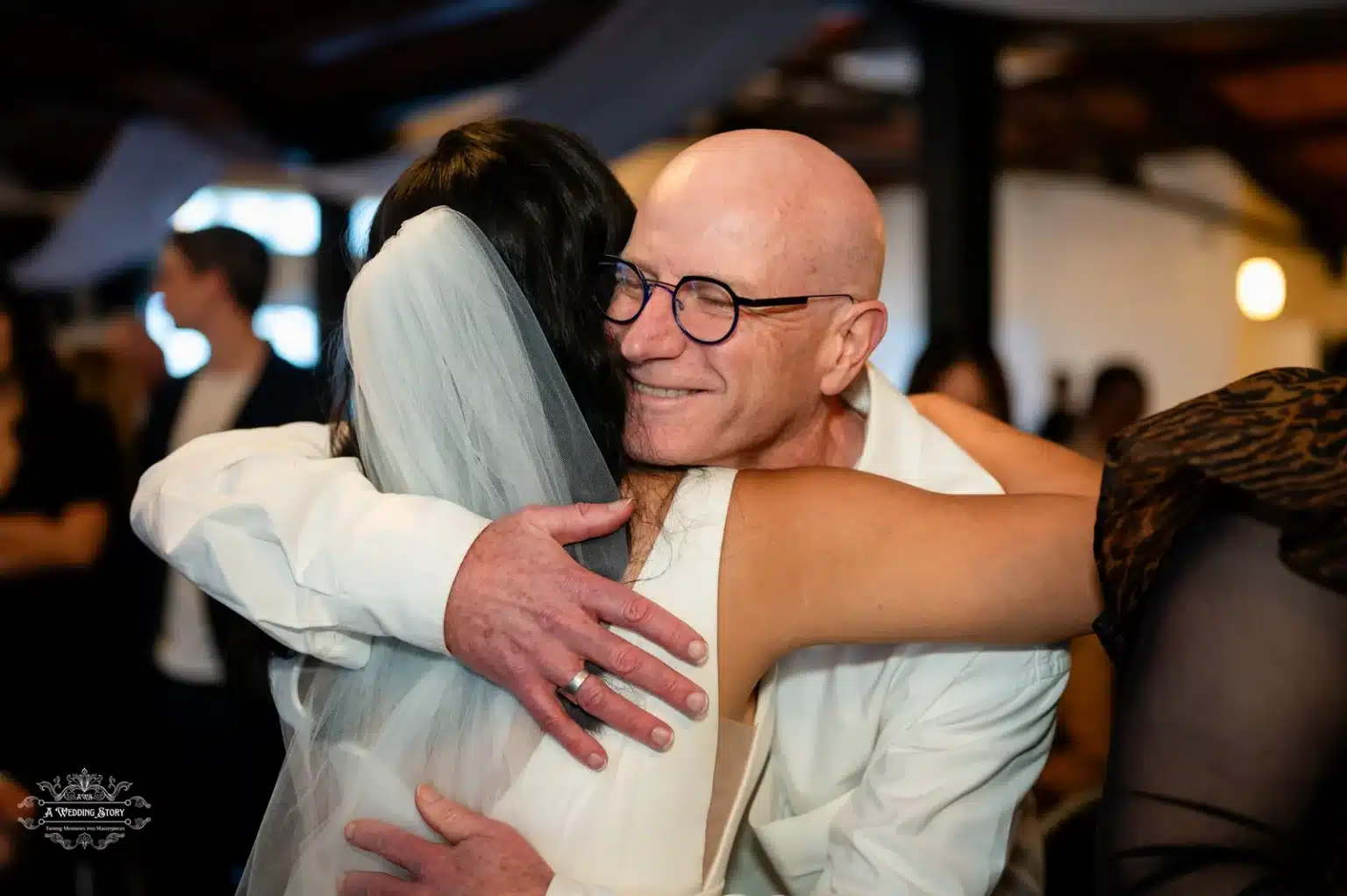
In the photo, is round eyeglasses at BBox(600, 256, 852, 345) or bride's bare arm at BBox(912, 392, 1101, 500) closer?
round eyeglasses at BBox(600, 256, 852, 345)

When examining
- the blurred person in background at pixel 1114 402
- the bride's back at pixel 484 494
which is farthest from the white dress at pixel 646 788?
the blurred person in background at pixel 1114 402

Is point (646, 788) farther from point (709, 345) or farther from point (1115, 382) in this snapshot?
point (1115, 382)

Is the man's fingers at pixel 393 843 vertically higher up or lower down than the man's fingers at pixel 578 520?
lower down

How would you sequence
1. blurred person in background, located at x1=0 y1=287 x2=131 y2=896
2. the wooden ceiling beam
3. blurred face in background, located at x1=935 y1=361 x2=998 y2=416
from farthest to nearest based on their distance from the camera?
1. the wooden ceiling beam
2. blurred face in background, located at x1=935 y1=361 x2=998 y2=416
3. blurred person in background, located at x1=0 y1=287 x2=131 y2=896

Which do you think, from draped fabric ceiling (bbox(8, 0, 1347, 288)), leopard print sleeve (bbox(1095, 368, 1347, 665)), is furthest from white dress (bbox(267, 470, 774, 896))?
draped fabric ceiling (bbox(8, 0, 1347, 288))

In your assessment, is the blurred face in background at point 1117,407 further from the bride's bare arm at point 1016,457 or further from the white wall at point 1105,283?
the white wall at point 1105,283

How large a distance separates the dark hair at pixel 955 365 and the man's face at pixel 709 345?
1.70 m

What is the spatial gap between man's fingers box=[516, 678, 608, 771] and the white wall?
342 inches

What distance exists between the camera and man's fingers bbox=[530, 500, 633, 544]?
1.19m

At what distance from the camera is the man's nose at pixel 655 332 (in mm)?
1450

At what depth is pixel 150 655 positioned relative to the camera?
10.4 ft

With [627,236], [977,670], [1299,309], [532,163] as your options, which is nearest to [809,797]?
[977,670]

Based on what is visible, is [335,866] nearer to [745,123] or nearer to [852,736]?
[852,736]

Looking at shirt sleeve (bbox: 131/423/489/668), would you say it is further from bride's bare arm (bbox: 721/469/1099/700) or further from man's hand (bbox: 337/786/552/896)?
bride's bare arm (bbox: 721/469/1099/700)
